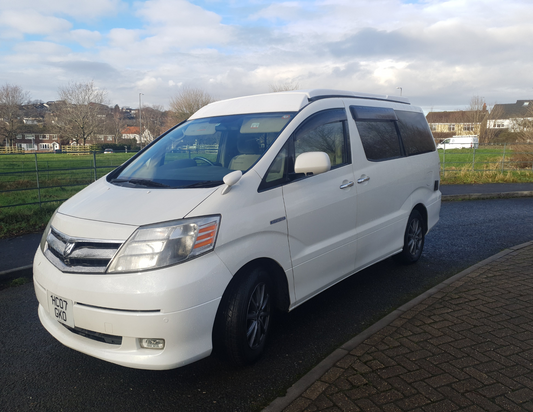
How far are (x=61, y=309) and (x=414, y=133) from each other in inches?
184

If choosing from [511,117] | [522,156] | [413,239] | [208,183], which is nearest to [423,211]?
[413,239]

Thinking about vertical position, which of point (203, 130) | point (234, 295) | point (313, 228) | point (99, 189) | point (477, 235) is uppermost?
point (203, 130)

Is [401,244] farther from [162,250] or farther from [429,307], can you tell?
[162,250]

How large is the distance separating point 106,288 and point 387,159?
3405 millimetres

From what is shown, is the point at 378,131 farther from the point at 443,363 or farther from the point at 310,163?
the point at 443,363

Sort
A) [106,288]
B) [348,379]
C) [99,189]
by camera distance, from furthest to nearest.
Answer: [99,189] < [348,379] < [106,288]

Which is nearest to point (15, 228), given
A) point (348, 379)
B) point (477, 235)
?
point (348, 379)

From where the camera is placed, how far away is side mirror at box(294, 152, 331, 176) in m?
3.48

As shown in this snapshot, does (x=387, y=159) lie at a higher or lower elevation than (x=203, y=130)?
lower

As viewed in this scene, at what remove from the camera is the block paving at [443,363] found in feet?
8.80

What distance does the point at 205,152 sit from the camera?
13.3 ft

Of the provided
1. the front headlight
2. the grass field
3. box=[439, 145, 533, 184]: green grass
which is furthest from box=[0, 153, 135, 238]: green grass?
box=[439, 145, 533, 184]: green grass

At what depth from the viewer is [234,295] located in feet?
9.89

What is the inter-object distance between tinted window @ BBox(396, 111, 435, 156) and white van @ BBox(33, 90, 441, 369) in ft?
2.08
